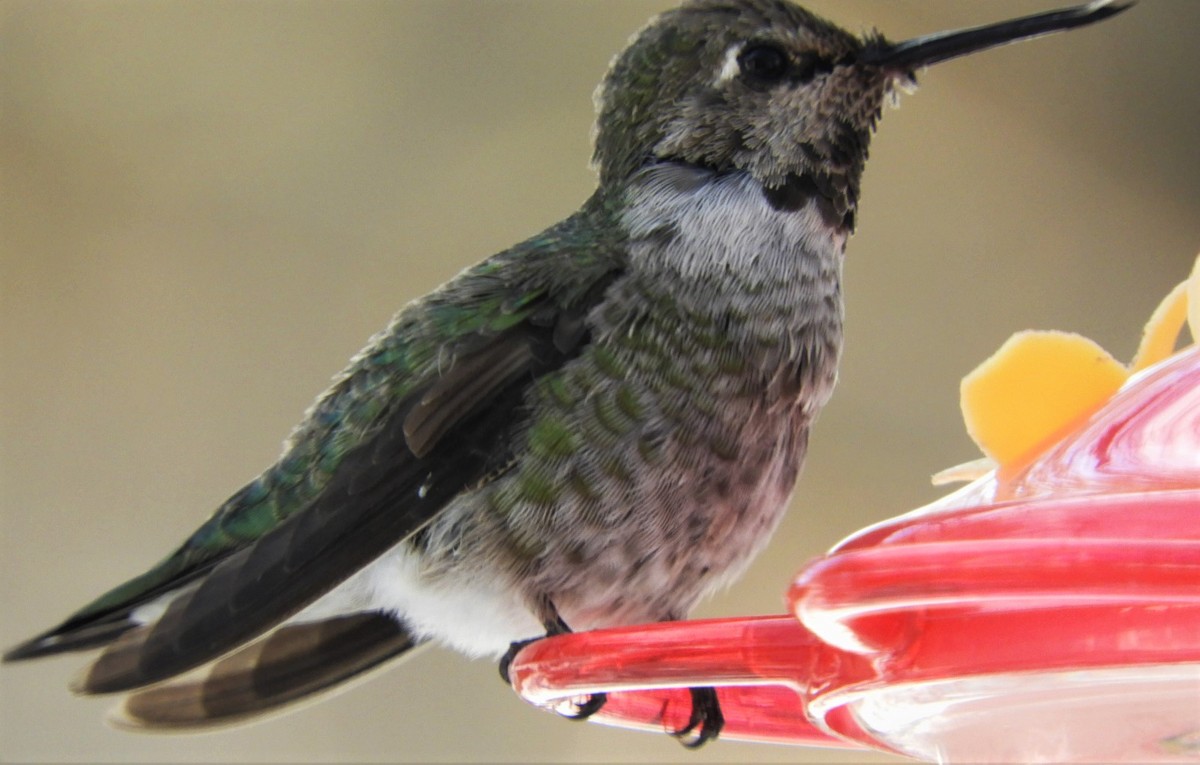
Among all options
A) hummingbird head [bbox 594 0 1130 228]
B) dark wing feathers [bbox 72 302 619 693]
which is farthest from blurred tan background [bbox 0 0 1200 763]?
dark wing feathers [bbox 72 302 619 693]

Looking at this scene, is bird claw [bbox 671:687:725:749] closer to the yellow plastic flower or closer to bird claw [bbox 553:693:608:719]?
bird claw [bbox 553:693:608:719]

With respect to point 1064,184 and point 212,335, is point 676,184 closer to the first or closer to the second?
point 212,335

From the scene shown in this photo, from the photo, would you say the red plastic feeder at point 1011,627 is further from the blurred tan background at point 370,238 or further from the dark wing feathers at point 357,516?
the blurred tan background at point 370,238

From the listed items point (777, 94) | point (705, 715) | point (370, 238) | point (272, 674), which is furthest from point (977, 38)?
point (370, 238)

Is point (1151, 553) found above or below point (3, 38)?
below

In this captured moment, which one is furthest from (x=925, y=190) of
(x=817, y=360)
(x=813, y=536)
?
(x=817, y=360)

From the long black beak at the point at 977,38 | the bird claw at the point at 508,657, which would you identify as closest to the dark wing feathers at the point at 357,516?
the bird claw at the point at 508,657
